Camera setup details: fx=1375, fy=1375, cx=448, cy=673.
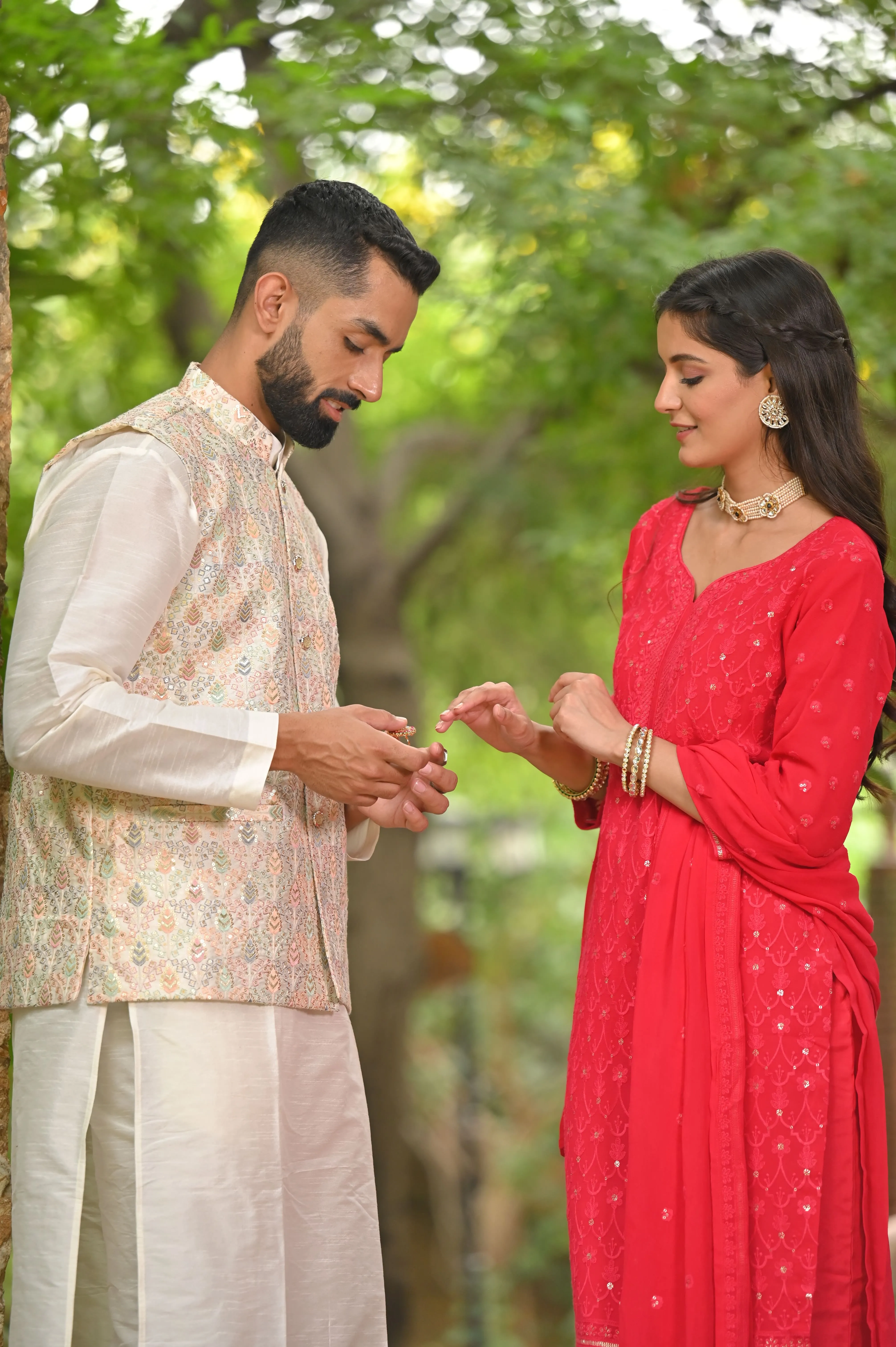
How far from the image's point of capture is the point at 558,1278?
1114cm

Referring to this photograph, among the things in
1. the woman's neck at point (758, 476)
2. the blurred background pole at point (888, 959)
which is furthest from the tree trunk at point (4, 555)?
the blurred background pole at point (888, 959)

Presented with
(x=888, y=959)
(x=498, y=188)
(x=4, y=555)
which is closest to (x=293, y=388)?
(x=4, y=555)

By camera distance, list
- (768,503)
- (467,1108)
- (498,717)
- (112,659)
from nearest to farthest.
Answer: (112,659) < (768,503) < (498,717) < (467,1108)

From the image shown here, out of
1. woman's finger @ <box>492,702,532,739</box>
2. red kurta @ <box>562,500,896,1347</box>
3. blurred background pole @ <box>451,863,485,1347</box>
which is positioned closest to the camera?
red kurta @ <box>562,500,896,1347</box>

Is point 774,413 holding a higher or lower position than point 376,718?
higher

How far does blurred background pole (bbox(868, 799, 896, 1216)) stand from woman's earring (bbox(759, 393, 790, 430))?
10.1 ft

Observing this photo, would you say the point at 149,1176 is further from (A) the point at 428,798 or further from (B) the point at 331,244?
(B) the point at 331,244

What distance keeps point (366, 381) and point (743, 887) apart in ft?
3.48

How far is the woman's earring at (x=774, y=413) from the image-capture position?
2381 mm

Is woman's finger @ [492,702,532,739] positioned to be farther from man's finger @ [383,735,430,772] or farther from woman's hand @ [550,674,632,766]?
man's finger @ [383,735,430,772]

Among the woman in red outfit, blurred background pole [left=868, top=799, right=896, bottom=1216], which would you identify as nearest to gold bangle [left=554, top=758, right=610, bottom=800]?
the woman in red outfit

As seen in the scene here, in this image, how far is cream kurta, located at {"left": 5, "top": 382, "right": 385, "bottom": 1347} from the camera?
1917 mm

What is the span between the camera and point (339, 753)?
2.05m

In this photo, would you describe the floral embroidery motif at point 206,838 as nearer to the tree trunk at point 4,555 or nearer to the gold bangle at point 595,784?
the tree trunk at point 4,555
